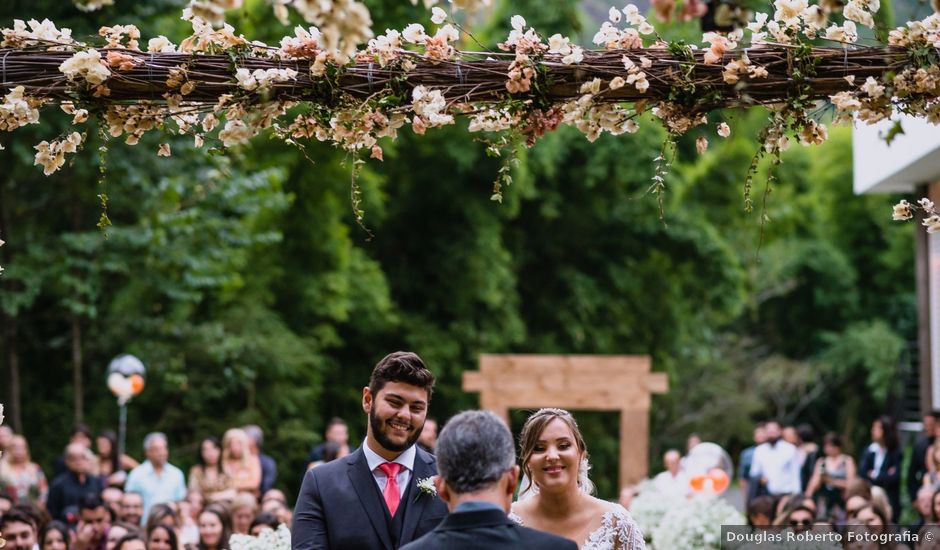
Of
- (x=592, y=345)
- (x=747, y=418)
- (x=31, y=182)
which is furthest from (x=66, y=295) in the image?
(x=747, y=418)

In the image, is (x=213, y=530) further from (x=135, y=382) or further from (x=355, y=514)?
(x=135, y=382)

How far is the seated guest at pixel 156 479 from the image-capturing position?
35.9 feet

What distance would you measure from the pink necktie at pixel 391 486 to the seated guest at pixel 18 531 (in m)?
3.69

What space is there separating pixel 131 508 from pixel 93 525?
2.39ft

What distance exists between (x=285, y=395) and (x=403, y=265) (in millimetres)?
4123

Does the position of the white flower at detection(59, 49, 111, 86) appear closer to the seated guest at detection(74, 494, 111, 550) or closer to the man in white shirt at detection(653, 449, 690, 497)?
the seated guest at detection(74, 494, 111, 550)

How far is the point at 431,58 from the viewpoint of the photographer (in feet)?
15.0

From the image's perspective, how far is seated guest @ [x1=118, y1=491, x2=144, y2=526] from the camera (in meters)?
9.40

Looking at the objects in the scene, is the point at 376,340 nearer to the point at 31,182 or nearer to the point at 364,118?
the point at 31,182

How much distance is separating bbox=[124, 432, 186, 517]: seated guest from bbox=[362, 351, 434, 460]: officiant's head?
6.90 m

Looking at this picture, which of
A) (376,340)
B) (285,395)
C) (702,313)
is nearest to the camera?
(285,395)

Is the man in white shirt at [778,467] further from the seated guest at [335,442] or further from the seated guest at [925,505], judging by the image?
the seated guest at [335,442]

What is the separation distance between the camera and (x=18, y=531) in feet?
24.2

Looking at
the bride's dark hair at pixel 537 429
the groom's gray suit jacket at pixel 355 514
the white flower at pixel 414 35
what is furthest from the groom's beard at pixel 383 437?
the white flower at pixel 414 35
